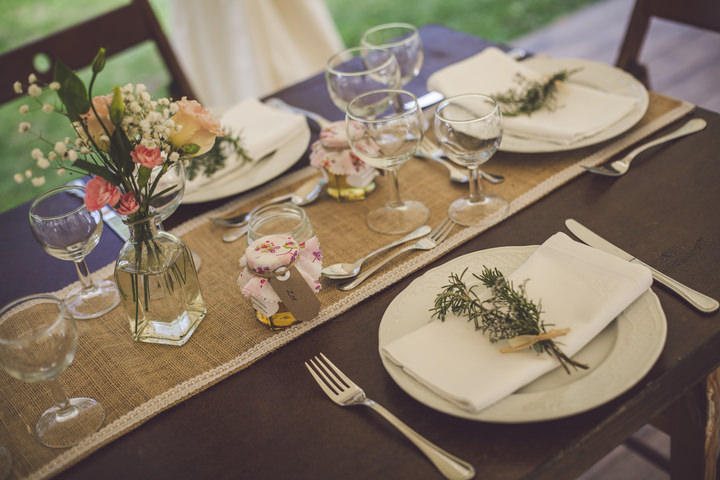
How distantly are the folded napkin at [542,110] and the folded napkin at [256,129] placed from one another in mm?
316

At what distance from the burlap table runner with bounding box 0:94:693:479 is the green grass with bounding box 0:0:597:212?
2.54 meters

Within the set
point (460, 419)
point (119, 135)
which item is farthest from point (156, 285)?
point (460, 419)

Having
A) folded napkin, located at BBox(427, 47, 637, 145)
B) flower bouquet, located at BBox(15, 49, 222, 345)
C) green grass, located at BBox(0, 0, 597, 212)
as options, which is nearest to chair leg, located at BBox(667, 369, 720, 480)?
folded napkin, located at BBox(427, 47, 637, 145)

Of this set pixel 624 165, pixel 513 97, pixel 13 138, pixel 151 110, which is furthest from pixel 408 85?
pixel 13 138

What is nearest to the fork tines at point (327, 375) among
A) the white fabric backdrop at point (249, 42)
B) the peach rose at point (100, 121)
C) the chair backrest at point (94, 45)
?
the peach rose at point (100, 121)

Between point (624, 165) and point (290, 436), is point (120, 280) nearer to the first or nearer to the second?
point (290, 436)

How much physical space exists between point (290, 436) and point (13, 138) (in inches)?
141

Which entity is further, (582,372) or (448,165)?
(448,165)

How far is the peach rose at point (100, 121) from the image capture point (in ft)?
2.64

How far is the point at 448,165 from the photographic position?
4.09 ft

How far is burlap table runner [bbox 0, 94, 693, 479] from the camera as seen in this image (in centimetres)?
86

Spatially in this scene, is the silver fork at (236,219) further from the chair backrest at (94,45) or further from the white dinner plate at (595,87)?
the chair backrest at (94,45)

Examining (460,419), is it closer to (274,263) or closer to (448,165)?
(274,263)

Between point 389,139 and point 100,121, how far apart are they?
1.46ft
